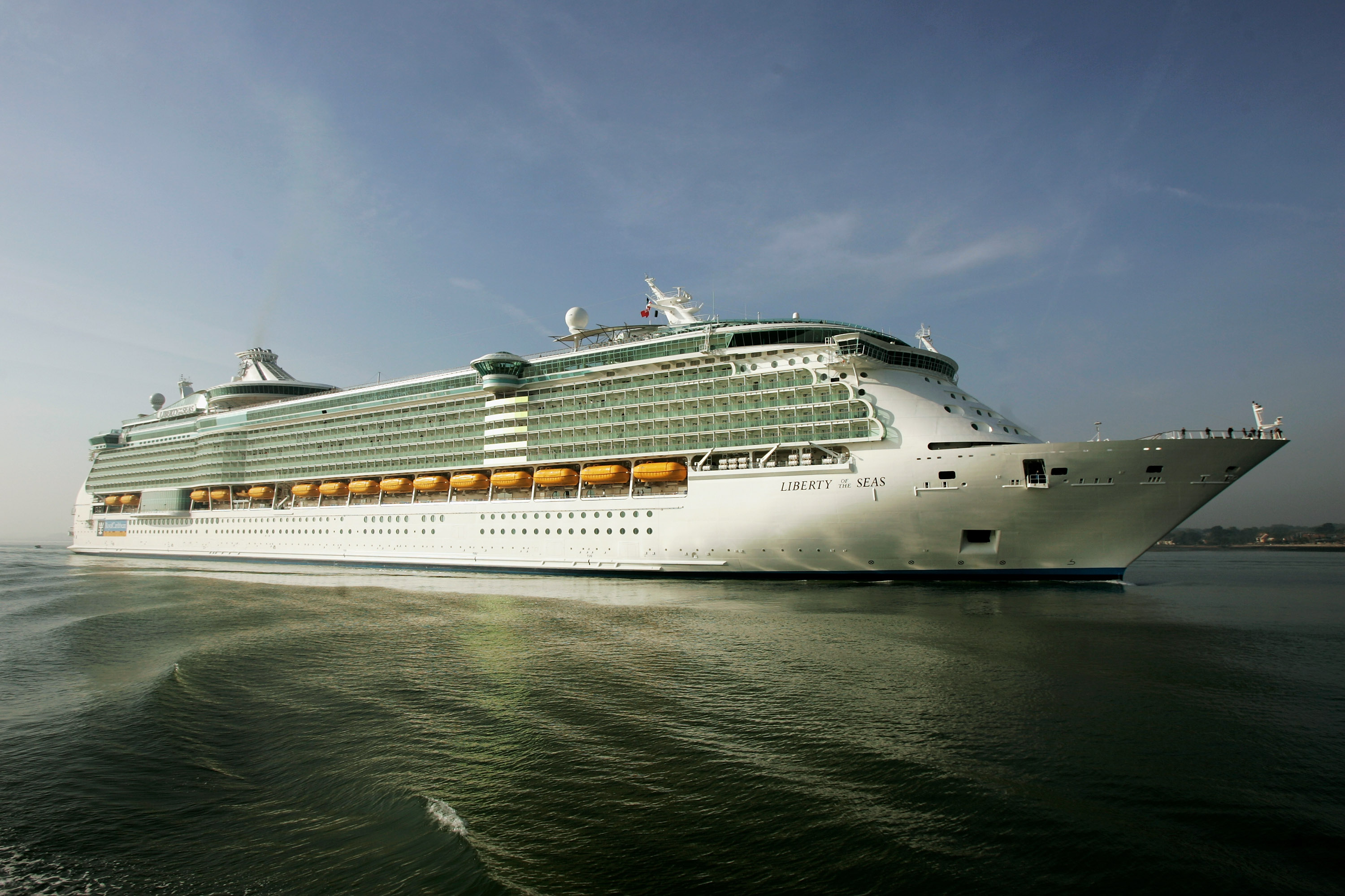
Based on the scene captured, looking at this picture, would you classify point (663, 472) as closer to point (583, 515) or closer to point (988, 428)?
point (583, 515)

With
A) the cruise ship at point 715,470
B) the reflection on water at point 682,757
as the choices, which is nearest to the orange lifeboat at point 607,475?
the cruise ship at point 715,470

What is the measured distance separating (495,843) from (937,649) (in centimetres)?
1356

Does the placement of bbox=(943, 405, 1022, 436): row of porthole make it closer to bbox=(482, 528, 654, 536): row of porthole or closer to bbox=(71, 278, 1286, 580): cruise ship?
bbox=(71, 278, 1286, 580): cruise ship

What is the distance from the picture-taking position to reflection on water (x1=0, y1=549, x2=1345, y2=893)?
7.27 meters

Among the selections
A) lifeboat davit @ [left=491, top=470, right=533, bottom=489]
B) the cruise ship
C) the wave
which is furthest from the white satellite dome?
the wave

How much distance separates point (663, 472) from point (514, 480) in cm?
1106

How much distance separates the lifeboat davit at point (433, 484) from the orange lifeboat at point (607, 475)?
1315 cm

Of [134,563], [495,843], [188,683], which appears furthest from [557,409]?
[134,563]

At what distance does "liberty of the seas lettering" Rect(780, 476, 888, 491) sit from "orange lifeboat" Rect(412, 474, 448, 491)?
84.2ft

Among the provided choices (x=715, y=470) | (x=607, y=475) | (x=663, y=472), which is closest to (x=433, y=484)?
(x=607, y=475)

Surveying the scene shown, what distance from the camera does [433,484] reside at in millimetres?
44875

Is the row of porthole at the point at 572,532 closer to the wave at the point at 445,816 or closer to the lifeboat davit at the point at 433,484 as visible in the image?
the lifeboat davit at the point at 433,484

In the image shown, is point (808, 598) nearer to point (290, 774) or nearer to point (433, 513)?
point (290, 774)

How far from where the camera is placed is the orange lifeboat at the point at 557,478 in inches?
1524
